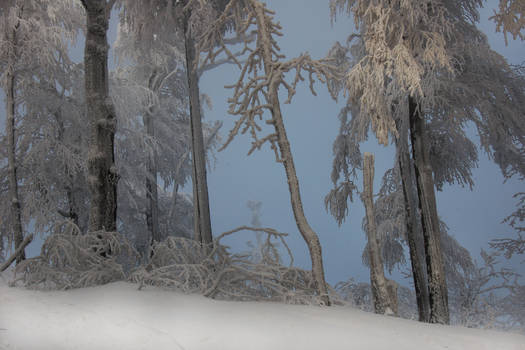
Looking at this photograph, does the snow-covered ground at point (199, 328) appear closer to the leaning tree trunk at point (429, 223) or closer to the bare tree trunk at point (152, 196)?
the leaning tree trunk at point (429, 223)

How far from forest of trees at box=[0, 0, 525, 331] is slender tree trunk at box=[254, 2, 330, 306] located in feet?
0.05

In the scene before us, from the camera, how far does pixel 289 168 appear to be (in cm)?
338

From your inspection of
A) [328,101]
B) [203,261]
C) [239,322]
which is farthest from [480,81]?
[328,101]

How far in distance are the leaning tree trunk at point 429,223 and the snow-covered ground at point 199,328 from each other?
161 inches

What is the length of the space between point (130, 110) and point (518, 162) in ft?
28.9

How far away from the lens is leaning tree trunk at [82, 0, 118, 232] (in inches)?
183

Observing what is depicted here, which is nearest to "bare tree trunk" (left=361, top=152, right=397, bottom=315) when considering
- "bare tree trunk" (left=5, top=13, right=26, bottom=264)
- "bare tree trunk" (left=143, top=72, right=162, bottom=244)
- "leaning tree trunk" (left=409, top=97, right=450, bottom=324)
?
"leaning tree trunk" (left=409, top=97, right=450, bottom=324)

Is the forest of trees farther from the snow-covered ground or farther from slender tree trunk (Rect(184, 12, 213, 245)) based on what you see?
the snow-covered ground

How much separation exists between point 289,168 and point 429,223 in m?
4.03

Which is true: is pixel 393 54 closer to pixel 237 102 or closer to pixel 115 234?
pixel 237 102

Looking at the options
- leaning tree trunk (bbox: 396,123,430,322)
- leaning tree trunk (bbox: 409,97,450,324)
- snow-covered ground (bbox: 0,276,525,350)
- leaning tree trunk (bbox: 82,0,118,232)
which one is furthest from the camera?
leaning tree trunk (bbox: 396,123,430,322)

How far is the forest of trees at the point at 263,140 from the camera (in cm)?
329

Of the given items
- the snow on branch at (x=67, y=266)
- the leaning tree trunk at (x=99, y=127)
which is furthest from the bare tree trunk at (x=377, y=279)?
the leaning tree trunk at (x=99, y=127)

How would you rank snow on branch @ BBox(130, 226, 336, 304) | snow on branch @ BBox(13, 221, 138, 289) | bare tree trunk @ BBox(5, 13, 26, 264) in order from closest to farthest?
snow on branch @ BBox(130, 226, 336, 304), snow on branch @ BBox(13, 221, 138, 289), bare tree trunk @ BBox(5, 13, 26, 264)
